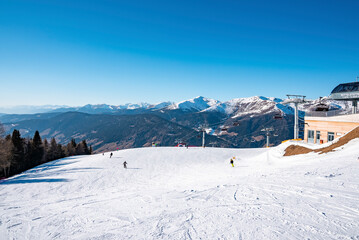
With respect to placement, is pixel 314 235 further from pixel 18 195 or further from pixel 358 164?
pixel 18 195

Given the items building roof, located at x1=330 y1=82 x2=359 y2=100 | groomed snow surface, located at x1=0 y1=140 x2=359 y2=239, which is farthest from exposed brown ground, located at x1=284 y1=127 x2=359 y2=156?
building roof, located at x1=330 y1=82 x2=359 y2=100

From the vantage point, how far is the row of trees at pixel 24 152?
43.8m

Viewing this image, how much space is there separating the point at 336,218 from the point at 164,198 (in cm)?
881

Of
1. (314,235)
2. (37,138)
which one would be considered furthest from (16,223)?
(37,138)

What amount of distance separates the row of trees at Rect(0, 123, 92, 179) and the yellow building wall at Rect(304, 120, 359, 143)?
208 feet

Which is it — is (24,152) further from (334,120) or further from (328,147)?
(334,120)

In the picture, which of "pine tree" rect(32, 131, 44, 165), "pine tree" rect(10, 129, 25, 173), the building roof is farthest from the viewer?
"pine tree" rect(32, 131, 44, 165)

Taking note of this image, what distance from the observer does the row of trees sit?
144 ft

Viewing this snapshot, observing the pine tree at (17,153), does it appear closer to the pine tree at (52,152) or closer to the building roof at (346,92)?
the pine tree at (52,152)

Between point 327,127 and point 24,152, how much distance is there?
80.7m

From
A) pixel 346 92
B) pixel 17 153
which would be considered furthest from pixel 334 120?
pixel 17 153

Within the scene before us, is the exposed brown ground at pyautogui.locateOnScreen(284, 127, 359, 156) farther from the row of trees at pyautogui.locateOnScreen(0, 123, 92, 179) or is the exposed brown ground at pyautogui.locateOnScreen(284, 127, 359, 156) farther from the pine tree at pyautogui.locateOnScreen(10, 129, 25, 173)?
the pine tree at pyautogui.locateOnScreen(10, 129, 25, 173)

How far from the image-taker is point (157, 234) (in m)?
7.27

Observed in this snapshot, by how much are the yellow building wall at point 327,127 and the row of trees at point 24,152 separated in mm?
63429
